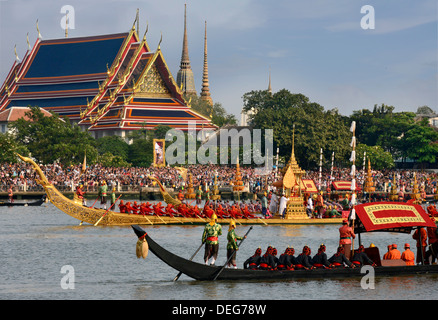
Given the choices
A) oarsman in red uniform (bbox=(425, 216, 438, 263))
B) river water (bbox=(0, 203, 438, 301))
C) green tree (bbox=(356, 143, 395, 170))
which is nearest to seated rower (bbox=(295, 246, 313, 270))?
river water (bbox=(0, 203, 438, 301))

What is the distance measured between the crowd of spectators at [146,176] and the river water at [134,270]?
22977 millimetres

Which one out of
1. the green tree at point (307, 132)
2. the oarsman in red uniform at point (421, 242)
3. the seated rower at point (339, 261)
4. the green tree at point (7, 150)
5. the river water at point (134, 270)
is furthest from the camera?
the green tree at point (307, 132)

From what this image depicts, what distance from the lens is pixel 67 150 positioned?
75688 millimetres

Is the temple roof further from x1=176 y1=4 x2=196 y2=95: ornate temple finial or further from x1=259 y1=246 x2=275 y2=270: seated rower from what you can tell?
x1=176 y1=4 x2=196 y2=95: ornate temple finial

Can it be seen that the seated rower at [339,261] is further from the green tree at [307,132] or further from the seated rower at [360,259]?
the green tree at [307,132]

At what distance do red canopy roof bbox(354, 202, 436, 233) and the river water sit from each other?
5.71ft

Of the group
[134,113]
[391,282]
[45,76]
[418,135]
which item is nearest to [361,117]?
[418,135]

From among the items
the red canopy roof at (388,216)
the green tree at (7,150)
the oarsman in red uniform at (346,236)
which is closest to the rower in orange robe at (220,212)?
the oarsman in red uniform at (346,236)

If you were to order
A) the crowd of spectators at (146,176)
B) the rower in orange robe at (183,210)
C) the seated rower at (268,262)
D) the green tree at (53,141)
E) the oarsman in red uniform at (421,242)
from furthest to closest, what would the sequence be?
1. the green tree at (53,141)
2. the crowd of spectators at (146,176)
3. the rower in orange robe at (183,210)
4. the oarsman in red uniform at (421,242)
5. the seated rower at (268,262)

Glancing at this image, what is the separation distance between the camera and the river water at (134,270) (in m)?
24.7

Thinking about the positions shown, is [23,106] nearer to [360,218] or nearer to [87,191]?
[87,191]

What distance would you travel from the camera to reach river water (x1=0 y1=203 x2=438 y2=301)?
81.1ft
